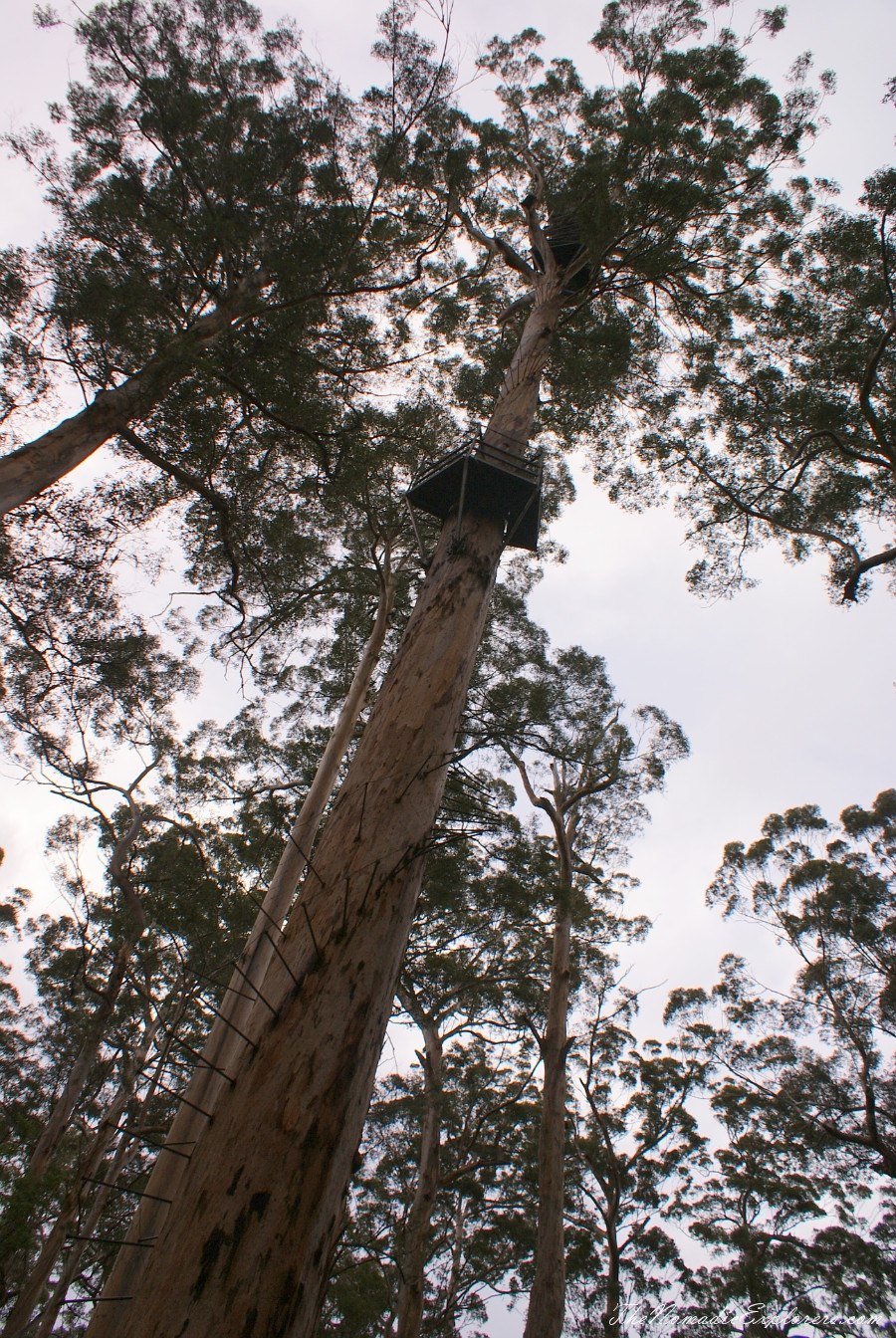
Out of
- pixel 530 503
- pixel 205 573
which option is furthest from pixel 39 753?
pixel 530 503

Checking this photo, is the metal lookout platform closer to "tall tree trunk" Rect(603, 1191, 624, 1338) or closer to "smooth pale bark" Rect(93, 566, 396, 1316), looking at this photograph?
"smooth pale bark" Rect(93, 566, 396, 1316)

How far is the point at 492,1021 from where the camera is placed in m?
A: 11.3

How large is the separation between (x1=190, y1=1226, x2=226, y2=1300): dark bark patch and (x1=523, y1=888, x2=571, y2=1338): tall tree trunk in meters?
7.93

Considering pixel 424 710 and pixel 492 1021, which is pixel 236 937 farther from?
pixel 424 710

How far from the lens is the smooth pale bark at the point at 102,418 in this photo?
19.1ft

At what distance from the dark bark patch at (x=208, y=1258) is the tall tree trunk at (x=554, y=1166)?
7.93 m

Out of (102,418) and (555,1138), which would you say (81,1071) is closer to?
(555,1138)

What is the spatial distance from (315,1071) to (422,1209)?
9.37 m

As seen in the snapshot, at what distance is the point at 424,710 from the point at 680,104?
11465mm

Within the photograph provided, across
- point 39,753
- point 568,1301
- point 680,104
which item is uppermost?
point 680,104

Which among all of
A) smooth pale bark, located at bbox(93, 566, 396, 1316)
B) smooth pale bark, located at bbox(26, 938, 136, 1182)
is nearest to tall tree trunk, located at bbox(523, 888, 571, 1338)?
smooth pale bark, located at bbox(93, 566, 396, 1316)

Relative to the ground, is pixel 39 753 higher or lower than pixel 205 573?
lower

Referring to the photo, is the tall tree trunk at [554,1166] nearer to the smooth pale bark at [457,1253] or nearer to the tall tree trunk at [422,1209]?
the tall tree trunk at [422,1209]

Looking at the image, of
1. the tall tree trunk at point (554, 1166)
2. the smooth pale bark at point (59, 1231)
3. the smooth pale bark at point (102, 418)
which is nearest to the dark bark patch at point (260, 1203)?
the smooth pale bark at point (102, 418)
